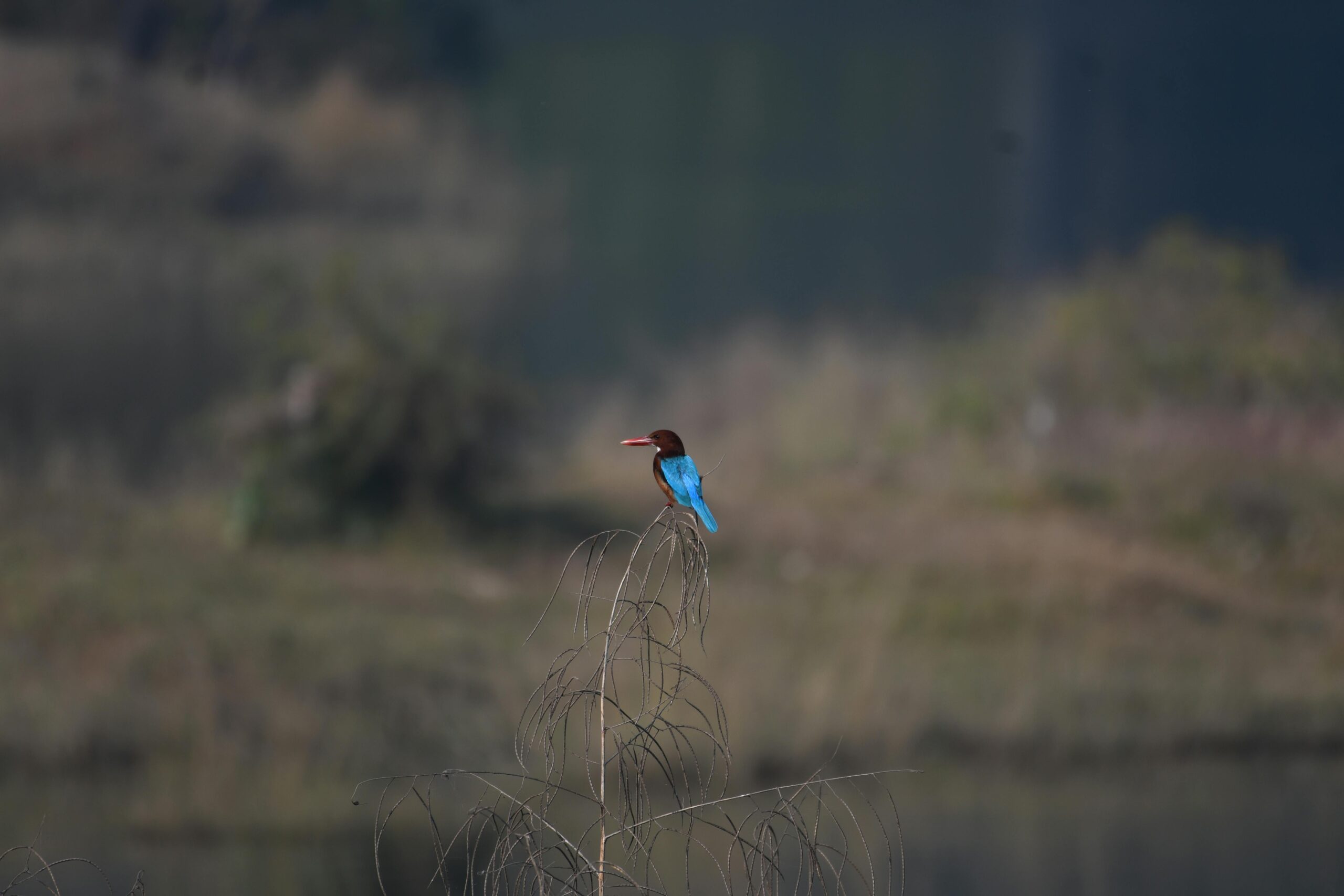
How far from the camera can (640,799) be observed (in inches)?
92.1

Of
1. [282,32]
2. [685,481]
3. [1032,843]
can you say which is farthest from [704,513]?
[282,32]

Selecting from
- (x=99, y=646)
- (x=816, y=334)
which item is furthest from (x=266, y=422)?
(x=816, y=334)

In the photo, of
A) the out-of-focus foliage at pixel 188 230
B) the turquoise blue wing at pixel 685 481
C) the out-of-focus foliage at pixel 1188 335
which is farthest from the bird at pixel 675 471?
the out-of-focus foliage at pixel 1188 335

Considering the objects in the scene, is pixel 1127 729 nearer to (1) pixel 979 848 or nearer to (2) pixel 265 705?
(1) pixel 979 848

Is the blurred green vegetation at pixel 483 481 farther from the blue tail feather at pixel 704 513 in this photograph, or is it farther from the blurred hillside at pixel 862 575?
the blue tail feather at pixel 704 513

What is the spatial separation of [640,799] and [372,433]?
11.0 m

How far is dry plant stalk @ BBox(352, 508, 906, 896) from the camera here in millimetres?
2242

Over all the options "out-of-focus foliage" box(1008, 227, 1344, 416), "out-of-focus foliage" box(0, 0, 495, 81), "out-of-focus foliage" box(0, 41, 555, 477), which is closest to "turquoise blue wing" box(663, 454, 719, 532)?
"out-of-focus foliage" box(0, 41, 555, 477)

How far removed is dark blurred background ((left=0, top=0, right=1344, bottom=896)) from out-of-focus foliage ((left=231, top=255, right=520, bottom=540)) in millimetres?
46

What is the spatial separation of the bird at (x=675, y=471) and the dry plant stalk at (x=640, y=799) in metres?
0.08

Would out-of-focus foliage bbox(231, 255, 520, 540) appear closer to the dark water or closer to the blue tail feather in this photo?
the dark water

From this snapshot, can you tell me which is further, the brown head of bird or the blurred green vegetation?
the blurred green vegetation

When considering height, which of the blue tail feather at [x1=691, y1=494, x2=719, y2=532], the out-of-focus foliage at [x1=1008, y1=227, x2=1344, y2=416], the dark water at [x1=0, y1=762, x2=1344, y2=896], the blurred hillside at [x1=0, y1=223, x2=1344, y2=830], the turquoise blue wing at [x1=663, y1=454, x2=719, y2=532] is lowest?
the dark water at [x1=0, y1=762, x2=1344, y2=896]

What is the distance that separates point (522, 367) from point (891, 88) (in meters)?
5.73
